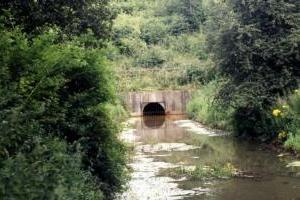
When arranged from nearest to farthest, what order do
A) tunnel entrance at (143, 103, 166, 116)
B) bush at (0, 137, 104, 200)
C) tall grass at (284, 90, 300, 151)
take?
1. bush at (0, 137, 104, 200)
2. tall grass at (284, 90, 300, 151)
3. tunnel entrance at (143, 103, 166, 116)

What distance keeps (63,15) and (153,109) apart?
26.1 m

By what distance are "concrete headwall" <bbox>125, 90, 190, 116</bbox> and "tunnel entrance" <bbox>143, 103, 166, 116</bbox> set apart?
2020 mm

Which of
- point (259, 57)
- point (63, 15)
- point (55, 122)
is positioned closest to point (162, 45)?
point (259, 57)

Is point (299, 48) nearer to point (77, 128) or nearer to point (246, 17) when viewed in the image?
point (246, 17)

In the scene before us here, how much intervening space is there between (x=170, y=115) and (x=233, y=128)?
1353 centimetres

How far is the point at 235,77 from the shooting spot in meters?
20.6

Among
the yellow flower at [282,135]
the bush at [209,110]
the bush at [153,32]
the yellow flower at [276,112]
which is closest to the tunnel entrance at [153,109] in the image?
the bush at [209,110]

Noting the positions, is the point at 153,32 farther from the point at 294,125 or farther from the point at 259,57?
the point at 294,125

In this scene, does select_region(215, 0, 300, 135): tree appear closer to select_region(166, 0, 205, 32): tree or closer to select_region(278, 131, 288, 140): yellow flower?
select_region(278, 131, 288, 140): yellow flower

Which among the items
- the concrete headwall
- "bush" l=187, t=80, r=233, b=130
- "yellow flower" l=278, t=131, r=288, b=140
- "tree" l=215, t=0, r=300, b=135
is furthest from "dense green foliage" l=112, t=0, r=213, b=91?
"yellow flower" l=278, t=131, r=288, b=140

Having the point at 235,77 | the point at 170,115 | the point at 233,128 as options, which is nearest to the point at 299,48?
the point at 235,77

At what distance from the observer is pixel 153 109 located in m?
38.9

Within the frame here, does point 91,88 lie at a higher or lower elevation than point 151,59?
lower

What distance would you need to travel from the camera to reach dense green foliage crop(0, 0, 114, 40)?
1213cm
